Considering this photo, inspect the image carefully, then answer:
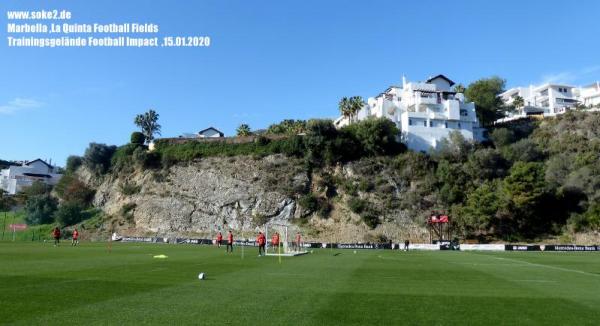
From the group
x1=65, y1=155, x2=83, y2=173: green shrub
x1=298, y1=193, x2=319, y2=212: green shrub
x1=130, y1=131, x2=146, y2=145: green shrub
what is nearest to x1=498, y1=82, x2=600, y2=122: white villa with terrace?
x1=298, y1=193, x2=319, y2=212: green shrub

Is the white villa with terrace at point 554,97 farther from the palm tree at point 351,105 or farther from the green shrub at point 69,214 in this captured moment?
the green shrub at point 69,214

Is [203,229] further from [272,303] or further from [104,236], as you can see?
[272,303]

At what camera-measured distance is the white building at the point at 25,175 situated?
109 m

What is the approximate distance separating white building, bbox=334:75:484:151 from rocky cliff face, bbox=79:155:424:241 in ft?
47.2

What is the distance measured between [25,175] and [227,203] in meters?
67.9

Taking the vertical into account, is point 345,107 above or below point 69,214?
above

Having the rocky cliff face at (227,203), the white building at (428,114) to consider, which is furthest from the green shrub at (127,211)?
the white building at (428,114)

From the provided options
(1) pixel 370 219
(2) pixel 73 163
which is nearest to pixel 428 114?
(1) pixel 370 219

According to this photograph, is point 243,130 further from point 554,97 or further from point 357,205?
point 554,97

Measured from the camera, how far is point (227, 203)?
7275 centimetres

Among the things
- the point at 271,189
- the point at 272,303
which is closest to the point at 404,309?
the point at 272,303

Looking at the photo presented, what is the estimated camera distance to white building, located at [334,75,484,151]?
79750 mm

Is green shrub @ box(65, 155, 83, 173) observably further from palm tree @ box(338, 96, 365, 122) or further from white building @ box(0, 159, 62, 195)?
palm tree @ box(338, 96, 365, 122)

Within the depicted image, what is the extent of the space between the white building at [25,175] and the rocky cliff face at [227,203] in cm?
4143
